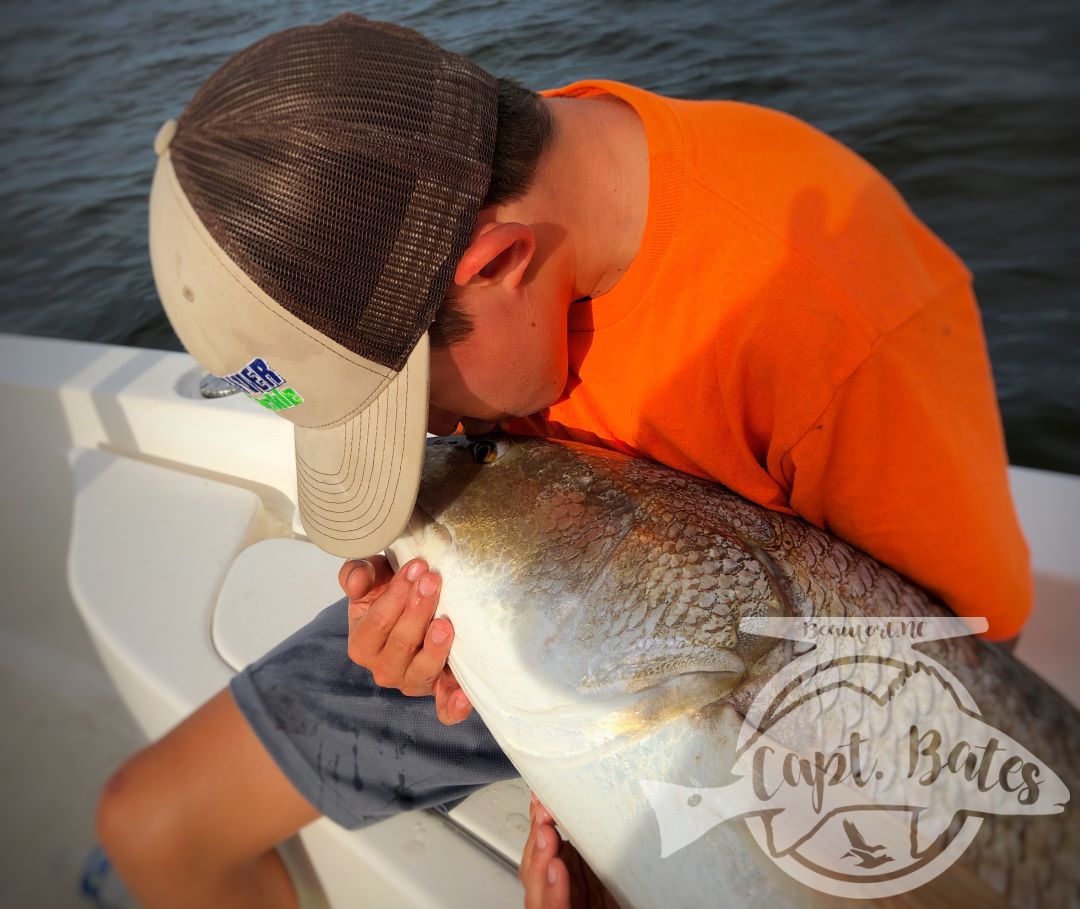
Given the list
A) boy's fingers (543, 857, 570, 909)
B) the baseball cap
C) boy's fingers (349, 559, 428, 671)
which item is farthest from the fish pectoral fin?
the baseball cap

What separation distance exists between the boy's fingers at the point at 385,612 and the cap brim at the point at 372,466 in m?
0.06

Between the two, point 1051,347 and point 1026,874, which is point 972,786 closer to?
point 1026,874

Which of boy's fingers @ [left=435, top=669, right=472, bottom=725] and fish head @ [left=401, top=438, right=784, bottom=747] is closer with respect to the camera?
fish head @ [left=401, top=438, right=784, bottom=747]

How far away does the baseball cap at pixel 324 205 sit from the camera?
99cm

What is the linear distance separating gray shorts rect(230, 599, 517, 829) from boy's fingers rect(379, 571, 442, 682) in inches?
15.2

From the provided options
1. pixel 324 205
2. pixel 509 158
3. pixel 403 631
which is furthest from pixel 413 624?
pixel 509 158

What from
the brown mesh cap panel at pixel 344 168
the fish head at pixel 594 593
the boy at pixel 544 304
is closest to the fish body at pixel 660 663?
the fish head at pixel 594 593

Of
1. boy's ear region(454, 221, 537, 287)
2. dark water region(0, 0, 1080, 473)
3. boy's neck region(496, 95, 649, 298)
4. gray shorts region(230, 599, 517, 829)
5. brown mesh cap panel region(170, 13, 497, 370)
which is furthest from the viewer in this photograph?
dark water region(0, 0, 1080, 473)

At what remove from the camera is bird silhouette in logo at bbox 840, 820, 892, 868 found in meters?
1.00

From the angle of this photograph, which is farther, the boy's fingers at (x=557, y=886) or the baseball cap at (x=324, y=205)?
the boy's fingers at (x=557, y=886)

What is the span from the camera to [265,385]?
116 cm

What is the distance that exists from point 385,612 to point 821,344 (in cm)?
83

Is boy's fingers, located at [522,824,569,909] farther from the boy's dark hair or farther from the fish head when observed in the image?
the boy's dark hair

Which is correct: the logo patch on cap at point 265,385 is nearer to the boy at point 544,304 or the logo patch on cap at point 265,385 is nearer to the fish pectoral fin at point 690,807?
the boy at point 544,304
